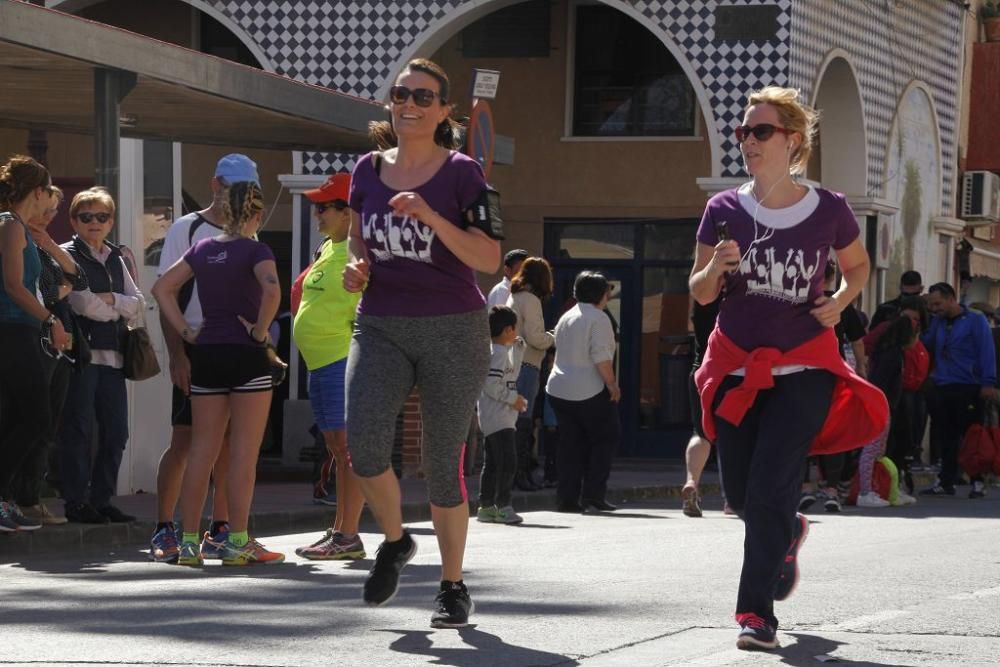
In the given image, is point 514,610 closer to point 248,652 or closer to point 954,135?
point 248,652

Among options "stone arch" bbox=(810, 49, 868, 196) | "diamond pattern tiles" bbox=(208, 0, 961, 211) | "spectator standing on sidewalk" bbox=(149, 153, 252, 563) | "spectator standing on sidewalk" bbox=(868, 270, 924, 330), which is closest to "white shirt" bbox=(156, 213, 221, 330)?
"spectator standing on sidewalk" bbox=(149, 153, 252, 563)

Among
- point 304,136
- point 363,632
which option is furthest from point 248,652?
Result: point 304,136

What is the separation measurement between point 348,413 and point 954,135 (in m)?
22.7

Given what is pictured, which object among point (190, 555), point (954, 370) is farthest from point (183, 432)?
point (954, 370)

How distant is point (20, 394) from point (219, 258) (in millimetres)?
1593

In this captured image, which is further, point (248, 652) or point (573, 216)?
point (573, 216)

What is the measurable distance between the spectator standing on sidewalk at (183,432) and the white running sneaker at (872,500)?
7212mm

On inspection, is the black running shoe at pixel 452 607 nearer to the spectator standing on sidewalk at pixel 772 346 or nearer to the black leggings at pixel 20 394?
the spectator standing on sidewalk at pixel 772 346

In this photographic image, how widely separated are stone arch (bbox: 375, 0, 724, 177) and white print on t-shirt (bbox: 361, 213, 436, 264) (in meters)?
14.1

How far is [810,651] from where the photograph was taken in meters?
6.64

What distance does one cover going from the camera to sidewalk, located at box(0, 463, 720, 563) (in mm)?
10766

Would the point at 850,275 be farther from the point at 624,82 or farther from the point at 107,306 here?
the point at 624,82

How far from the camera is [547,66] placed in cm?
2400

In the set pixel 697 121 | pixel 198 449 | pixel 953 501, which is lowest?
pixel 953 501
